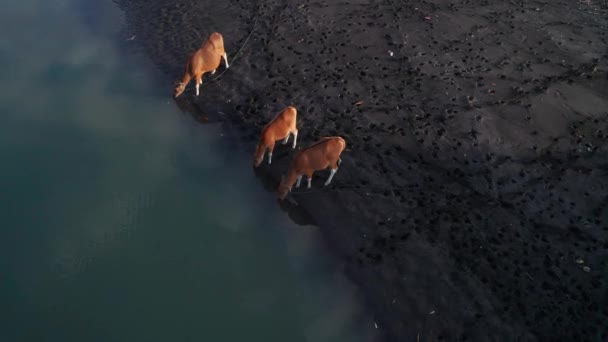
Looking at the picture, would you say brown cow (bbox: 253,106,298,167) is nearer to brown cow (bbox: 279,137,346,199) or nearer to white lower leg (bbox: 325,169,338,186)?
brown cow (bbox: 279,137,346,199)

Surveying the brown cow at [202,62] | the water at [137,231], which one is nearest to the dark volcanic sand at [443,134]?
the brown cow at [202,62]

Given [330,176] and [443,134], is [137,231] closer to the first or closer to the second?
[330,176]

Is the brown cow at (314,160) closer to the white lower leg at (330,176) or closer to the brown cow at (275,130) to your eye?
the white lower leg at (330,176)

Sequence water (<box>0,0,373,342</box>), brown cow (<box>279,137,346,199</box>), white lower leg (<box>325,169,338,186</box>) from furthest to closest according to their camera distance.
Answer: white lower leg (<box>325,169,338,186</box>) → brown cow (<box>279,137,346,199</box>) → water (<box>0,0,373,342</box>)

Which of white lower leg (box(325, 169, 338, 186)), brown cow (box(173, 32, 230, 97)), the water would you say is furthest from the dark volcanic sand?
the water

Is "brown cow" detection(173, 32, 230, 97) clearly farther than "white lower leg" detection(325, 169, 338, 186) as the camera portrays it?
Yes

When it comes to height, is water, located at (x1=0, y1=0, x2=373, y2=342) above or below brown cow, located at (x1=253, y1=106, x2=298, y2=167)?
below

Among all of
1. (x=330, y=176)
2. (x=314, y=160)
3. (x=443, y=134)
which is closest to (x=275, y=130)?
(x=314, y=160)
